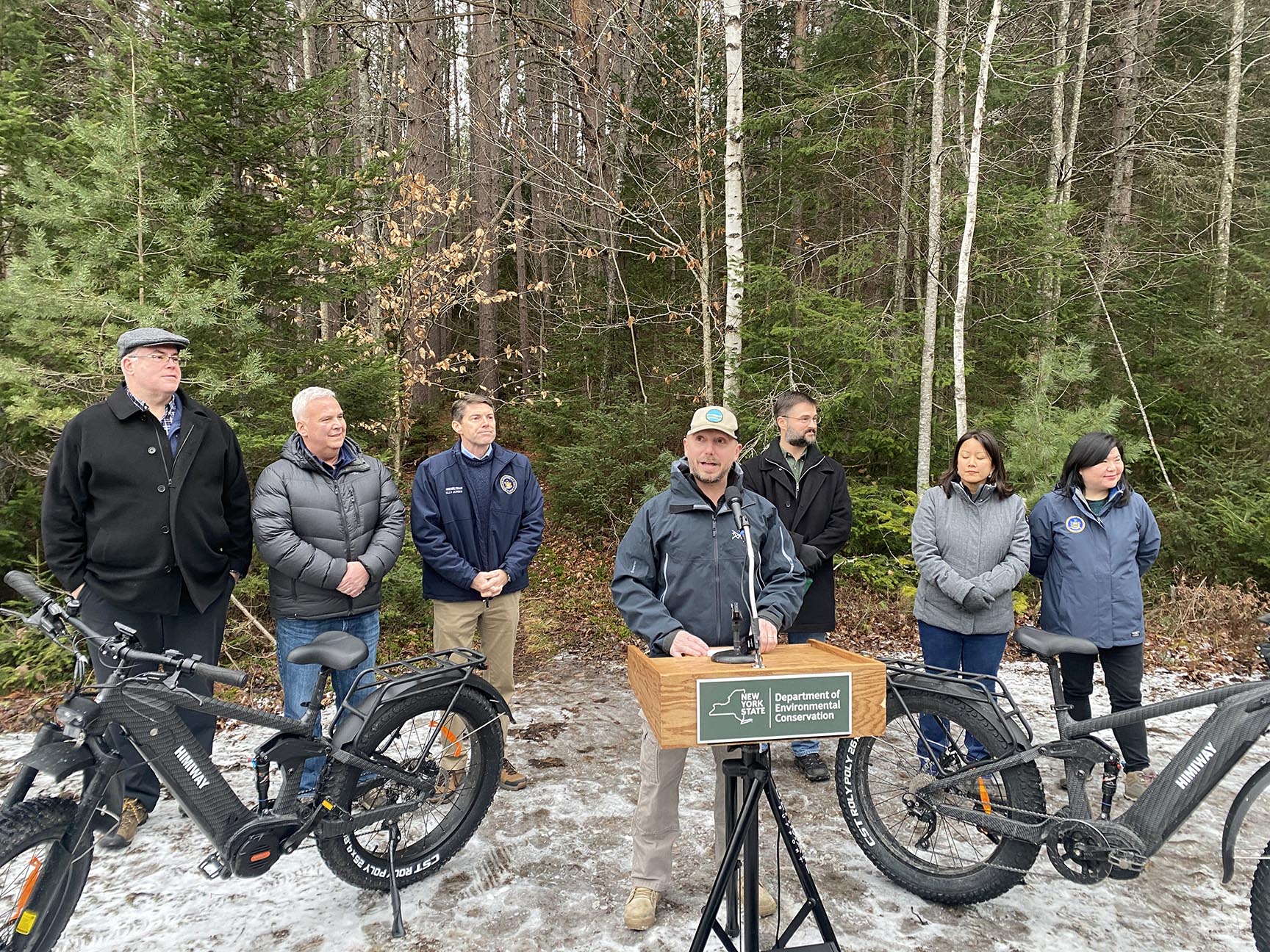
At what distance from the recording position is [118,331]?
15.3ft

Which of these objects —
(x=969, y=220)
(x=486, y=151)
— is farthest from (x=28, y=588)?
(x=486, y=151)

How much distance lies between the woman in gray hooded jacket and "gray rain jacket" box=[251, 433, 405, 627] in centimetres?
284

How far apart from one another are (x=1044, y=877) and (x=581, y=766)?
2.45m

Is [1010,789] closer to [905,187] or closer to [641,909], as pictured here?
[641,909]

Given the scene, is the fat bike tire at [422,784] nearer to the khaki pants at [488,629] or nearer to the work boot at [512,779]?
the khaki pants at [488,629]

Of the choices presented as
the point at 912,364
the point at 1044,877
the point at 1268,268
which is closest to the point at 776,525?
the point at 1044,877

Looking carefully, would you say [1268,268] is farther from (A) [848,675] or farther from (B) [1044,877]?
(A) [848,675]

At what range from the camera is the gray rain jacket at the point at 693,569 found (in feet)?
9.22

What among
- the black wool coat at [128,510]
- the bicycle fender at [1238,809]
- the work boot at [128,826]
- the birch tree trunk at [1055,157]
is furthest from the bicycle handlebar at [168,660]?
the birch tree trunk at [1055,157]

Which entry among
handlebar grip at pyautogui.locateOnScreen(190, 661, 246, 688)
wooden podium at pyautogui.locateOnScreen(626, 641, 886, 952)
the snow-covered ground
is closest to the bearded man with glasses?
the snow-covered ground

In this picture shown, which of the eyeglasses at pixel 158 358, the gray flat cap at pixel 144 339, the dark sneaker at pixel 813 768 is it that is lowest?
the dark sneaker at pixel 813 768

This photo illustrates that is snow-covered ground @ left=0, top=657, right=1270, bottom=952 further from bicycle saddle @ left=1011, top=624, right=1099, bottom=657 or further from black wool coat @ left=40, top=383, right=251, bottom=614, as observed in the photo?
black wool coat @ left=40, top=383, right=251, bottom=614

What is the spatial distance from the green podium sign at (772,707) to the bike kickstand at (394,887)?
1.67 m

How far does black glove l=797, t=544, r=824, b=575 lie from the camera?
4.14 m
